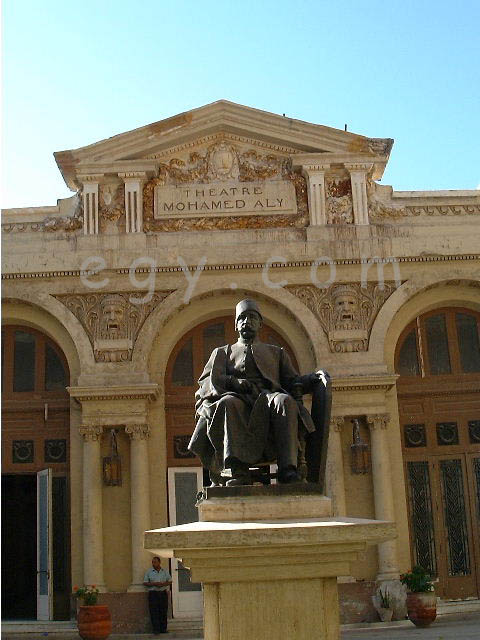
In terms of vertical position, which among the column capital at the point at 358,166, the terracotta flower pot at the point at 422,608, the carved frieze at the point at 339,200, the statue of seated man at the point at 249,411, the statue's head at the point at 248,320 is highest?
the column capital at the point at 358,166

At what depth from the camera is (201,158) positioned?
722 inches

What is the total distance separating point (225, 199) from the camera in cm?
1791

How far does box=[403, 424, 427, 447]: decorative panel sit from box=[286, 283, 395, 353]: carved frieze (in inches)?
73.4

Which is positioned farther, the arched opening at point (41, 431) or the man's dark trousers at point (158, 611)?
the arched opening at point (41, 431)

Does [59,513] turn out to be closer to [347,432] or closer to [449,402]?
[347,432]

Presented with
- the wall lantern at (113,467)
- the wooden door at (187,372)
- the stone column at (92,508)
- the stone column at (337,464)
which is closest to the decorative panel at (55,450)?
the stone column at (92,508)

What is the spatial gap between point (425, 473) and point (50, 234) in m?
8.75

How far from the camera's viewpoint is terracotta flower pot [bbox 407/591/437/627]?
14.7 meters

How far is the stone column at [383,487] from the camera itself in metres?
15.9

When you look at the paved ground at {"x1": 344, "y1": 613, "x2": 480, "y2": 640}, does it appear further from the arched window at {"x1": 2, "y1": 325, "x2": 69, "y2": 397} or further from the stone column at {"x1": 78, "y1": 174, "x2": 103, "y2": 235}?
the stone column at {"x1": 78, "y1": 174, "x2": 103, "y2": 235}

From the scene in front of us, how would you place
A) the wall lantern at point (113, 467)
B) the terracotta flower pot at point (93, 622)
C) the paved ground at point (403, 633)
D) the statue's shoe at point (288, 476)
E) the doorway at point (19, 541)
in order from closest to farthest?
the statue's shoe at point (288, 476) → the paved ground at point (403, 633) → the terracotta flower pot at point (93, 622) → the wall lantern at point (113, 467) → the doorway at point (19, 541)

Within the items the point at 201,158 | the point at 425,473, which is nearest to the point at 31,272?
the point at 201,158

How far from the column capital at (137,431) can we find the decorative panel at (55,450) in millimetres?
1559

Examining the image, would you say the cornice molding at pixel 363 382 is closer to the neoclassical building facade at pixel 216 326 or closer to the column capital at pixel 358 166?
the neoclassical building facade at pixel 216 326
